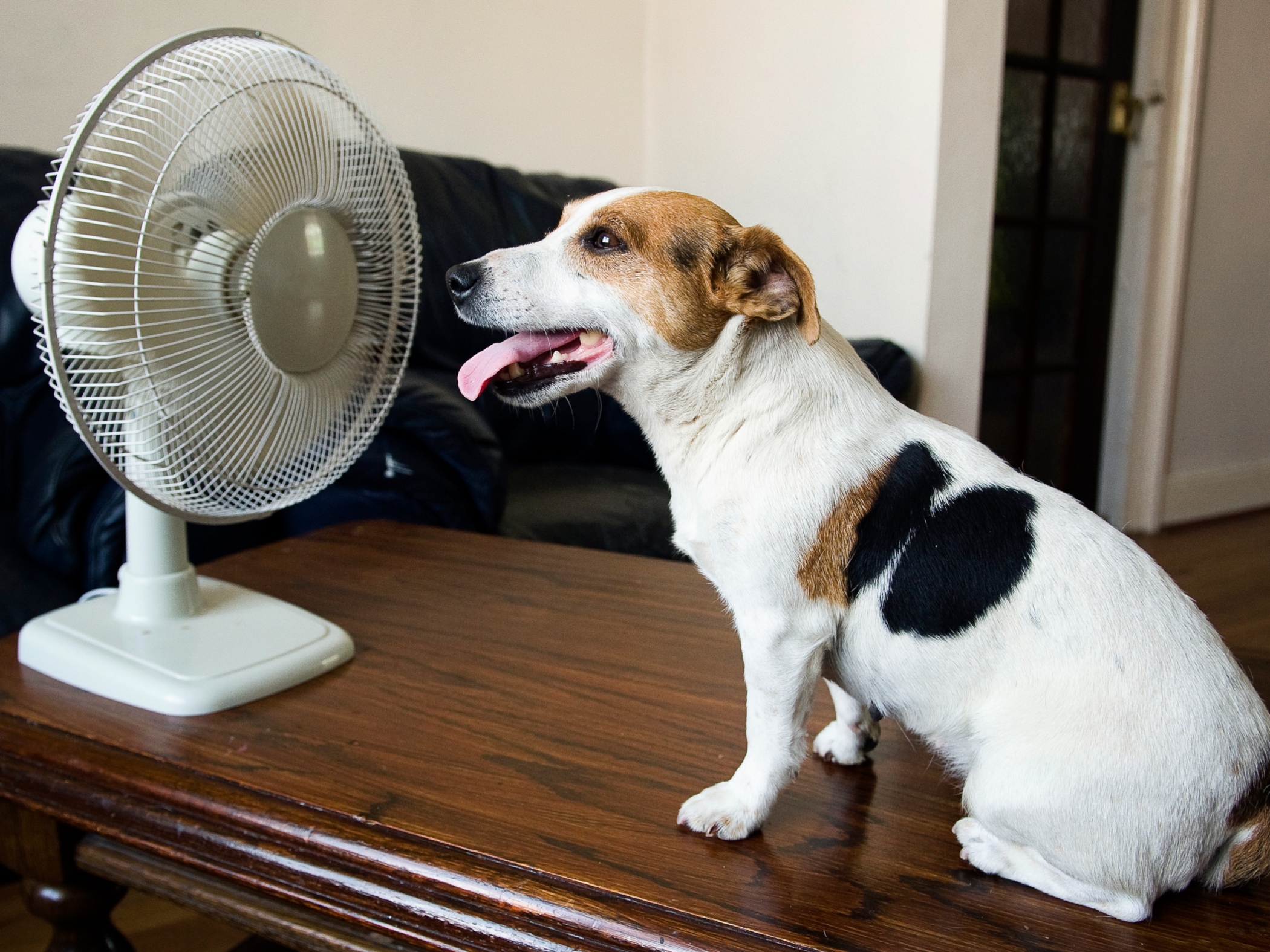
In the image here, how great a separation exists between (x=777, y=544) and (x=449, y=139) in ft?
8.06

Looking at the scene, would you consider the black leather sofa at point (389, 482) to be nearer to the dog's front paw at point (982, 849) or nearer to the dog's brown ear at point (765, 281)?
the dog's brown ear at point (765, 281)

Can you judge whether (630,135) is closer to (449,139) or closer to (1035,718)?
(449,139)

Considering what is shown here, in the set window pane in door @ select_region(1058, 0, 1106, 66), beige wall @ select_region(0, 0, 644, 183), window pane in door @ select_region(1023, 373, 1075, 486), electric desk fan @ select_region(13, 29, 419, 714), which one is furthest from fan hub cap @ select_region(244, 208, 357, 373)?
window pane in door @ select_region(1058, 0, 1106, 66)

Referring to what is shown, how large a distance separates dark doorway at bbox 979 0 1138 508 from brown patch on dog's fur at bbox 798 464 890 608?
113 inches

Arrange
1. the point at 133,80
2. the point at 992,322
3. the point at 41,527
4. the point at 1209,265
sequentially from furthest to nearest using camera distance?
the point at 1209,265, the point at 992,322, the point at 41,527, the point at 133,80

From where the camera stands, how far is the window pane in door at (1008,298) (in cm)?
335

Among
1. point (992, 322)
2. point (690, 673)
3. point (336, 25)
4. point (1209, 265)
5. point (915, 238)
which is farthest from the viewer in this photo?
point (1209, 265)

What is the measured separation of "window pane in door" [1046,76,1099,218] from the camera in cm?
341

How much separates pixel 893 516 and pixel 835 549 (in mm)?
47

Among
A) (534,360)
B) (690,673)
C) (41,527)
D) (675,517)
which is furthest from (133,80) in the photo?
(41,527)

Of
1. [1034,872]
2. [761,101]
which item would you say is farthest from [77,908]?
[761,101]

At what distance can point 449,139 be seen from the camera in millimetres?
2855

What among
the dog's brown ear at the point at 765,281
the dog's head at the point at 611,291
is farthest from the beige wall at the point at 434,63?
the dog's brown ear at the point at 765,281

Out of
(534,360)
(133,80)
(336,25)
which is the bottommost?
(534,360)
